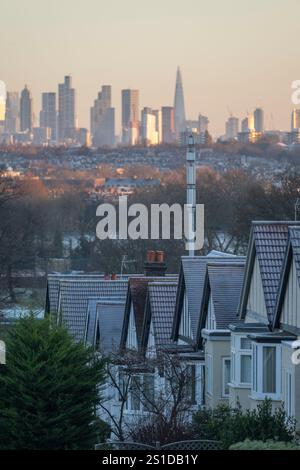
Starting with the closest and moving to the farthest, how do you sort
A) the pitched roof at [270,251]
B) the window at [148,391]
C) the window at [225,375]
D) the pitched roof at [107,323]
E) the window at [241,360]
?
the pitched roof at [270,251]
the window at [241,360]
the window at [225,375]
the window at [148,391]
the pitched roof at [107,323]

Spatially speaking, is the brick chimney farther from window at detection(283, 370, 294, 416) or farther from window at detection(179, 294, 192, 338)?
window at detection(283, 370, 294, 416)

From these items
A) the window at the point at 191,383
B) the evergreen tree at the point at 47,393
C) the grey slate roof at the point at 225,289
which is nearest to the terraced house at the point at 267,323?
the grey slate roof at the point at 225,289

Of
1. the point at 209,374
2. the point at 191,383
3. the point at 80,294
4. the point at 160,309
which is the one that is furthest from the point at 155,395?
the point at 80,294

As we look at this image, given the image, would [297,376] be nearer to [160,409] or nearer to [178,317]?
[160,409]

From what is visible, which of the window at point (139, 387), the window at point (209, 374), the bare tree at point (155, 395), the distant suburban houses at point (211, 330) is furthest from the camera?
the window at point (139, 387)

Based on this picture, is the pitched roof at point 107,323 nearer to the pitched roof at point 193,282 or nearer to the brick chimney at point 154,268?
the brick chimney at point 154,268

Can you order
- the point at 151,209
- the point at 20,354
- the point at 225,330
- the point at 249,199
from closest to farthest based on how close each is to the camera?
the point at 20,354, the point at 225,330, the point at 249,199, the point at 151,209
